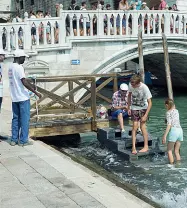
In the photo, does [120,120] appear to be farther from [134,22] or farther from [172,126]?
[134,22]

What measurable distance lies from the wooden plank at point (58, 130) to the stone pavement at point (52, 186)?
2008 millimetres

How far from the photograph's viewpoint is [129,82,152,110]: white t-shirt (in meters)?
6.62

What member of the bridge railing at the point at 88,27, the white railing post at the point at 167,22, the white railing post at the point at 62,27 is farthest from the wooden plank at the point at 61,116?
the white railing post at the point at 167,22

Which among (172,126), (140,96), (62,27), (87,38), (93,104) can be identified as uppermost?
(62,27)

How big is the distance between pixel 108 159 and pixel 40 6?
19.9 metres

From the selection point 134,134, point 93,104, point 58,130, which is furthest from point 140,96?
point 58,130

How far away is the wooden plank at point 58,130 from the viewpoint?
25.8 ft

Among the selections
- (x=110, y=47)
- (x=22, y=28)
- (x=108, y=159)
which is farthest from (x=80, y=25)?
(x=108, y=159)

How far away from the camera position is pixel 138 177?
6219 mm

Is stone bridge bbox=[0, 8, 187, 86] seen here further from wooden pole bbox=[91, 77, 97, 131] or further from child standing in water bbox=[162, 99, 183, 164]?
child standing in water bbox=[162, 99, 183, 164]

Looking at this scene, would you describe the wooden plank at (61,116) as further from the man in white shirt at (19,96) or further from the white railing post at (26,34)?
the white railing post at (26,34)

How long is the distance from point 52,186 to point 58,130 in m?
3.84

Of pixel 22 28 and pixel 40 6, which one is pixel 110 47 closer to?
pixel 22 28

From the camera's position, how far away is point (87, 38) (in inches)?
481
